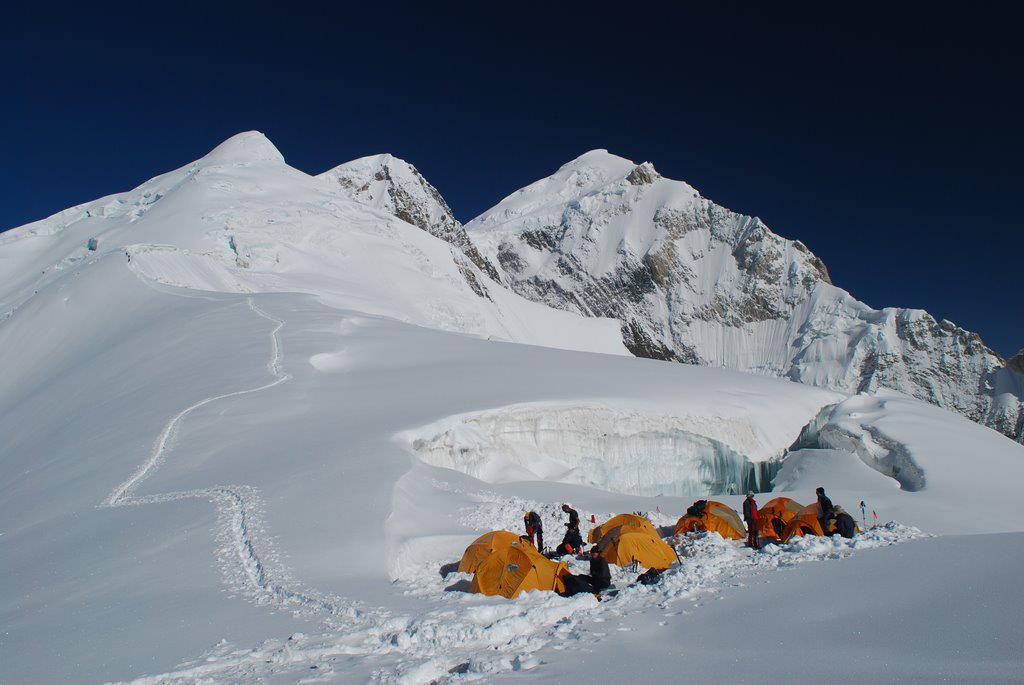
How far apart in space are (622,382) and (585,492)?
8.09 meters

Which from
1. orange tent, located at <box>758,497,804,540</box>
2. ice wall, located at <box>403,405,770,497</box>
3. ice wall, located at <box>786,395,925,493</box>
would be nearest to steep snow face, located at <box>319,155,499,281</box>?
ice wall, located at <box>786,395,925,493</box>

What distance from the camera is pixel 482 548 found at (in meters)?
10.2

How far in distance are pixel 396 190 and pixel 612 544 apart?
269 feet

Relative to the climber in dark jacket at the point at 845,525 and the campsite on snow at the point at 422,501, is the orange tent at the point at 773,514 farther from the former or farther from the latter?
the climber in dark jacket at the point at 845,525

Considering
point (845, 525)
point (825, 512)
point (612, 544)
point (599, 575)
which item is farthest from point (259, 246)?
point (845, 525)

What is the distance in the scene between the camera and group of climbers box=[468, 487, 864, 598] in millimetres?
9484

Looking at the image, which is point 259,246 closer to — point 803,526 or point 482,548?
point 482,548

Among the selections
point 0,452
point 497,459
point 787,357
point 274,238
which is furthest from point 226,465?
point 787,357

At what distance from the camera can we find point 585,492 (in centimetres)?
1811

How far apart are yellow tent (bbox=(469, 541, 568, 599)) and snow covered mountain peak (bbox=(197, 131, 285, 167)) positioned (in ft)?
223

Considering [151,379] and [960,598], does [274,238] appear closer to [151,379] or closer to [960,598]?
[151,379]

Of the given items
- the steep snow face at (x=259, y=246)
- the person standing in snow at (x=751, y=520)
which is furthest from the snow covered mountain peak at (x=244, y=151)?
the person standing in snow at (x=751, y=520)

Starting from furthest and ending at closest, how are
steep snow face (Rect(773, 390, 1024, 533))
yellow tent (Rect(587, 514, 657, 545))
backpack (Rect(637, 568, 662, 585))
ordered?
steep snow face (Rect(773, 390, 1024, 533)) < yellow tent (Rect(587, 514, 657, 545)) < backpack (Rect(637, 568, 662, 585))

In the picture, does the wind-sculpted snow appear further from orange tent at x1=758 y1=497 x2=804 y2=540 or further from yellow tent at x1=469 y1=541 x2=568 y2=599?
orange tent at x1=758 y1=497 x2=804 y2=540
